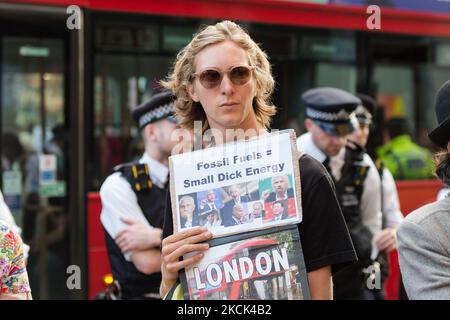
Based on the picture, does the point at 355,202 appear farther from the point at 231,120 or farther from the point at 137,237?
the point at 231,120

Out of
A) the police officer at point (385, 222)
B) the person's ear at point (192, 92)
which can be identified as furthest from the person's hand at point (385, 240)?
the person's ear at point (192, 92)

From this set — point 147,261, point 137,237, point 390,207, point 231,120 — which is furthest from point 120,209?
point 390,207

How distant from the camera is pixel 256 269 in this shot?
6.01 feet

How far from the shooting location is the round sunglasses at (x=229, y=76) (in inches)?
81.1

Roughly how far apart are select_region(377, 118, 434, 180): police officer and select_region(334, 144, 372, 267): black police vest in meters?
2.13

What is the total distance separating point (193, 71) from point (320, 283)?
0.74 m

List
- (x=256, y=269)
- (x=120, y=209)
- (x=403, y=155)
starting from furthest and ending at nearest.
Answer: (x=403, y=155) → (x=120, y=209) → (x=256, y=269)

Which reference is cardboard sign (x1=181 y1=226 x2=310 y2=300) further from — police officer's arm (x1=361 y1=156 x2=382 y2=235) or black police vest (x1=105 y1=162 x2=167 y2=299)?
police officer's arm (x1=361 y1=156 x2=382 y2=235)

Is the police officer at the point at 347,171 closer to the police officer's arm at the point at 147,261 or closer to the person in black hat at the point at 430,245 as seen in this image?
the police officer's arm at the point at 147,261

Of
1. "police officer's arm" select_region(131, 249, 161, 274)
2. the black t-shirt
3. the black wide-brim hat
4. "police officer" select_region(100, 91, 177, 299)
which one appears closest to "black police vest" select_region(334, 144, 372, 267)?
"police officer" select_region(100, 91, 177, 299)

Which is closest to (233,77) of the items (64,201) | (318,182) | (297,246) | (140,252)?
(318,182)

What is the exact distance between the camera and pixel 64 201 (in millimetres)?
5383
